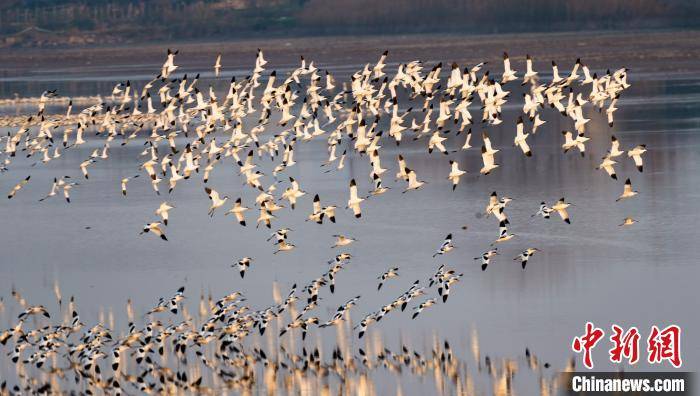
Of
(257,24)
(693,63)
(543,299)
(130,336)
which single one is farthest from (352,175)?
(257,24)

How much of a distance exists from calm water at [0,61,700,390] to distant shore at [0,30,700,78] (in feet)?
111

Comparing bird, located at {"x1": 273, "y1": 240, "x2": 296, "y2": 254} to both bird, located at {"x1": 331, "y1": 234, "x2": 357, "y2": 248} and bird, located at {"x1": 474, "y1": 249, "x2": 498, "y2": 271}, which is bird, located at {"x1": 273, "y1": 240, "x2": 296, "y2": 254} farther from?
bird, located at {"x1": 474, "y1": 249, "x2": 498, "y2": 271}

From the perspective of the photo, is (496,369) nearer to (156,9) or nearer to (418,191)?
(418,191)

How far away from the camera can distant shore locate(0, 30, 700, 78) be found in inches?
3059

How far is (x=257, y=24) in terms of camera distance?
4865 inches

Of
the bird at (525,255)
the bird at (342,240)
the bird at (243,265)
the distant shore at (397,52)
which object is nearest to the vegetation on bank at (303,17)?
the distant shore at (397,52)

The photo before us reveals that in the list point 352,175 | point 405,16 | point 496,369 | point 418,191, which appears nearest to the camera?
point 496,369

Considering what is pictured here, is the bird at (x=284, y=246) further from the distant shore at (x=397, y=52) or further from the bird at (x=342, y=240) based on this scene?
the distant shore at (x=397, y=52)

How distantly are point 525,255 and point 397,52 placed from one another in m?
62.2

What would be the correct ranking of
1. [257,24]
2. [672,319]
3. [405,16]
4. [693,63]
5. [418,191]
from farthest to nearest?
[257,24], [405,16], [693,63], [418,191], [672,319]

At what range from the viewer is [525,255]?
27156 millimetres

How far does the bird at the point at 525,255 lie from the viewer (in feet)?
89.0

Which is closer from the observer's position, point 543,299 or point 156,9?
point 543,299

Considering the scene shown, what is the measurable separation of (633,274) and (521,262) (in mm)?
2087
